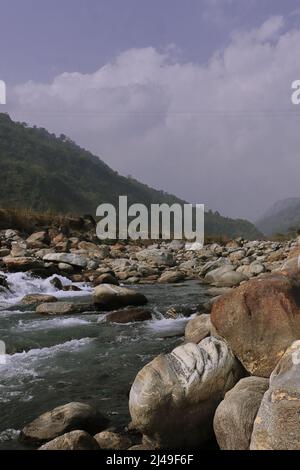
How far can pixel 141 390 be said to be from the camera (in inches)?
189

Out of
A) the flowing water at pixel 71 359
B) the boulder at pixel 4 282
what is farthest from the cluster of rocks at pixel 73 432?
the boulder at pixel 4 282

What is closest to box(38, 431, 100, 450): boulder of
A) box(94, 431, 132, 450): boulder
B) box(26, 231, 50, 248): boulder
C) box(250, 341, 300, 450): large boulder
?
box(94, 431, 132, 450): boulder

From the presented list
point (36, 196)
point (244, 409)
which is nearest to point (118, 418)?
point (244, 409)

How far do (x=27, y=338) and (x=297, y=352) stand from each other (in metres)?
6.33

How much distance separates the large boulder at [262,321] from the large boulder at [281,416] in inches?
54.0

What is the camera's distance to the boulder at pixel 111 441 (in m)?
4.72

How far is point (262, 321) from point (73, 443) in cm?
253

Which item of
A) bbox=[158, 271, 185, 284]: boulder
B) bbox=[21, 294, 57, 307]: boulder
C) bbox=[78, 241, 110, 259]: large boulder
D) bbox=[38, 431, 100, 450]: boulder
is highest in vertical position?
bbox=[78, 241, 110, 259]: large boulder

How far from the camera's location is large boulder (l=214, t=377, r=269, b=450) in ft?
13.9

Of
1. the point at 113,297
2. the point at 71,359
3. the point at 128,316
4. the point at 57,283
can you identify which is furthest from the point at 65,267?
the point at 71,359

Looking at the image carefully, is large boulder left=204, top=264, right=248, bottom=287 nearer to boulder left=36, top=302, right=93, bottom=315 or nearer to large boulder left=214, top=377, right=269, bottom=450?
boulder left=36, top=302, right=93, bottom=315

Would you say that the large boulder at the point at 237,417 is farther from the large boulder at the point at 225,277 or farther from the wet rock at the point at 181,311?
the large boulder at the point at 225,277

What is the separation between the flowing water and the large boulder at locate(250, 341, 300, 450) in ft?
7.02

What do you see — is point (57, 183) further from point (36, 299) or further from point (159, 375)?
point (159, 375)
